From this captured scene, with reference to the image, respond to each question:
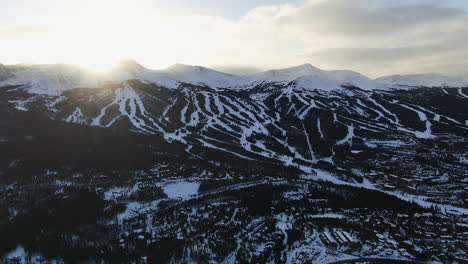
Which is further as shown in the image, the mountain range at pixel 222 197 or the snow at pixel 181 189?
the snow at pixel 181 189

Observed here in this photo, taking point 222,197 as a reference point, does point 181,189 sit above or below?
below

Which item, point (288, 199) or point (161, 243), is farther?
point (288, 199)

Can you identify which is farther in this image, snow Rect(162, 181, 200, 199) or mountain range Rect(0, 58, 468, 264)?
snow Rect(162, 181, 200, 199)

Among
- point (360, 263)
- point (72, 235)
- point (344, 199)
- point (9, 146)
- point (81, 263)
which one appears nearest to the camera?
point (360, 263)

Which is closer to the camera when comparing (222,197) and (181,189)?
(222,197)

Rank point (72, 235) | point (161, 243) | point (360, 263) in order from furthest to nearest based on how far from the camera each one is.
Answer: point (72, 235) < point (161, 243) < point (360, 263)

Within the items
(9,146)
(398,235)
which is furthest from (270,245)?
(9,146)

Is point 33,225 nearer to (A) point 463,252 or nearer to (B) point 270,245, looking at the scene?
(B) point 270,245

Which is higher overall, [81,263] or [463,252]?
[463,252]
